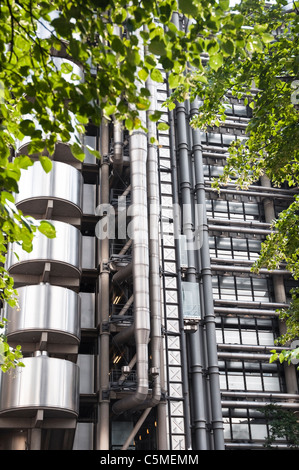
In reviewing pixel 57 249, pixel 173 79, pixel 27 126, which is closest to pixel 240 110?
pixel 57 249

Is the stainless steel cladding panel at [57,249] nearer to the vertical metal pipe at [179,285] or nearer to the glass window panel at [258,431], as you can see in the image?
the vertical metal pipe at [179,285]

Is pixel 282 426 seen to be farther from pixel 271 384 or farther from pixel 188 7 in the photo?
pixel 188 7

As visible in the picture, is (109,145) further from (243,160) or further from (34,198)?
(243,160)

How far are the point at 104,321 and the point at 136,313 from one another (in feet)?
10.2

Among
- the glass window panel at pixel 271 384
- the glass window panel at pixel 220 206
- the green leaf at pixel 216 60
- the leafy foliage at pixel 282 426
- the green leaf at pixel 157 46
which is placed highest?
the glass window panel at pixel 220 206

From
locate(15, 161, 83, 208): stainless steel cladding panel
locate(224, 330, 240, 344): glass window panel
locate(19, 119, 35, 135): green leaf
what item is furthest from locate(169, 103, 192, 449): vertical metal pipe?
locate(19, 119, 35, 135): green leaf

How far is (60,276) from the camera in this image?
108 ft

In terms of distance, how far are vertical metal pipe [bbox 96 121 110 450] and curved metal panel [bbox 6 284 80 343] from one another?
10.3ft

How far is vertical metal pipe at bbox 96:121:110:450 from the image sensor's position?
31672 millimetres

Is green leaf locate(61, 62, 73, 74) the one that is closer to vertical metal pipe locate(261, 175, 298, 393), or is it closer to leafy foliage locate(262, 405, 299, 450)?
leafy foliage locate(262, 405, 299, 450)

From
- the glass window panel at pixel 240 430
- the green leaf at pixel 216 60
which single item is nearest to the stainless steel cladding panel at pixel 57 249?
the glass window panel at pixel 240 430

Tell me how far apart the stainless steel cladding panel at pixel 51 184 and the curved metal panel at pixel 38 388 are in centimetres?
854

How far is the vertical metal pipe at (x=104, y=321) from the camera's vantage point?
31.7 meters

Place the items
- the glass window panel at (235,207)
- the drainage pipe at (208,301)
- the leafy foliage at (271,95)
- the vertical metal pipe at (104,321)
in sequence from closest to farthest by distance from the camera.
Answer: the leafy foliage at (271,95) < the vertical metal pipe at (104,321) < the drainage pipe at (208,301) < the glass window panel at (235,207)
